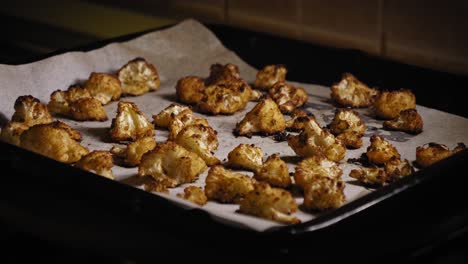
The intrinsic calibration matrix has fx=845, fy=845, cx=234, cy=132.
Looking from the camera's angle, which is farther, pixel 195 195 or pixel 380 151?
pixel 380 151

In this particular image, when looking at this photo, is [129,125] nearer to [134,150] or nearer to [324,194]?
[134,150]

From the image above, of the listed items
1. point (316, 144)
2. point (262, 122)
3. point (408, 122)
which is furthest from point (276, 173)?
point (408, 122)

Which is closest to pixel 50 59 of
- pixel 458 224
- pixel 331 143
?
pixel 331 143

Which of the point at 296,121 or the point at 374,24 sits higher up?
the point at 374,24

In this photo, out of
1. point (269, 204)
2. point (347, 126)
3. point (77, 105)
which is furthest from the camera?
point (77, 105)

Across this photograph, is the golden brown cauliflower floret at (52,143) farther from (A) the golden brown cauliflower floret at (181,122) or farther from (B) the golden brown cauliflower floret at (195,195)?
(B) the golden brown cauliflower floret at (195,195)

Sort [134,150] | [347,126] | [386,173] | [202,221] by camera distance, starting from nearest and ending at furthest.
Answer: [202,221] < [386,173] < [134,150] < [347,126]

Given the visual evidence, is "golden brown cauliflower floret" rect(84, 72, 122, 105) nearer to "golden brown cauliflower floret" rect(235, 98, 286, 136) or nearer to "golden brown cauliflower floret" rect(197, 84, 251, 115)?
"golden brown cauliflower floret" rect(197, 84, 251, 115)
